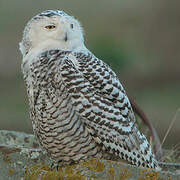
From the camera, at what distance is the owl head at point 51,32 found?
4121mm

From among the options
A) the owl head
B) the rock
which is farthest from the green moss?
the owl head

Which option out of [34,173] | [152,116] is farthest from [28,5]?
[34,173]

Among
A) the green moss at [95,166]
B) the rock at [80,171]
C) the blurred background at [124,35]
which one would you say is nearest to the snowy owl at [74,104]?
the rock at [80,171]

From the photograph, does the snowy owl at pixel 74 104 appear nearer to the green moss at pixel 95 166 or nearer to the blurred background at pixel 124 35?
the green moss at pixel 95 166

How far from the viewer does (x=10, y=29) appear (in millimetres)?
14914

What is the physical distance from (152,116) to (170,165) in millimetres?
6786

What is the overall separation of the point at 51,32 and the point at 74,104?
2.24 ft

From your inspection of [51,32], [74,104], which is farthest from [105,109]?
[51,32]

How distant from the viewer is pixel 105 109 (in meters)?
3.91

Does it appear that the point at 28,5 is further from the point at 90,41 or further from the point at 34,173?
the point at 34,173

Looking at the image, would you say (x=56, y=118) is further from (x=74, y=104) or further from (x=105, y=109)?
(x=105, y=109)

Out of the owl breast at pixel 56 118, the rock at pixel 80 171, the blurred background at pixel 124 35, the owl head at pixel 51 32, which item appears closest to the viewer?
the rock at pixel 80 171

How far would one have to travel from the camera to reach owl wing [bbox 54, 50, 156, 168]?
3.81m

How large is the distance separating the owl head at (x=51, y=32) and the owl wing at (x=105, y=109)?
7.4 inches
